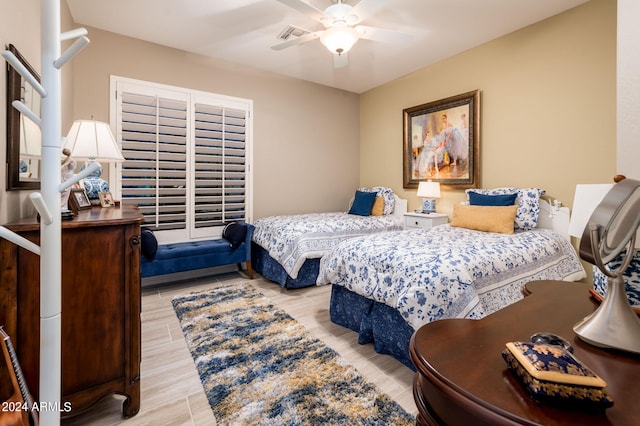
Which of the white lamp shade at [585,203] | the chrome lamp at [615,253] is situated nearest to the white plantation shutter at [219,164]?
the white lamp shade at [585,203]

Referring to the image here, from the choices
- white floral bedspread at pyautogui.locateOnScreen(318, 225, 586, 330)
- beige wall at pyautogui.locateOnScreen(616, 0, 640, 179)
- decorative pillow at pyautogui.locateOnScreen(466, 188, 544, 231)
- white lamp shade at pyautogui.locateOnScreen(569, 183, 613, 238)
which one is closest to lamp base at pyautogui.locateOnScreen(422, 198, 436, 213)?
decorative pillow at pyautogui.locateOnScreen(466, 188, 544, 231)

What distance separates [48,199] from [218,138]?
11.5ft

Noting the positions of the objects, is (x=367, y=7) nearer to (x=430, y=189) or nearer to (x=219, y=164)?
(x=430, y=189)

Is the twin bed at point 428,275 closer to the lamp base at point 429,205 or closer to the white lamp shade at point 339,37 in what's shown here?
the lamp base at point 429,205

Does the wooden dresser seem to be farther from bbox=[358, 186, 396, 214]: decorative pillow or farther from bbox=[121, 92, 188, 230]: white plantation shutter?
bbox=[358, 186, 396, 214]: decorative pillow

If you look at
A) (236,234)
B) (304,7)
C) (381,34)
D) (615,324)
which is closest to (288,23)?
(304,7)

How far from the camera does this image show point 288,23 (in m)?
3.15

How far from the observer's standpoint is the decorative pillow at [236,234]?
3750mm

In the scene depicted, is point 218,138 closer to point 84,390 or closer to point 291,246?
point 291,246

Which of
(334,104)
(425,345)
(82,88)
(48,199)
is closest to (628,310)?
(425,345)

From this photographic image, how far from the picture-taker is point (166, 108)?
371 cm

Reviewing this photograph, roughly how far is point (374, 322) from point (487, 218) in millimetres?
1791

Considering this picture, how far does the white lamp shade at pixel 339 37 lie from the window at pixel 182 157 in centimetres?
192

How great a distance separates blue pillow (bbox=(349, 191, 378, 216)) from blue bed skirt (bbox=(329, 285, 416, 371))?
2.25 m
